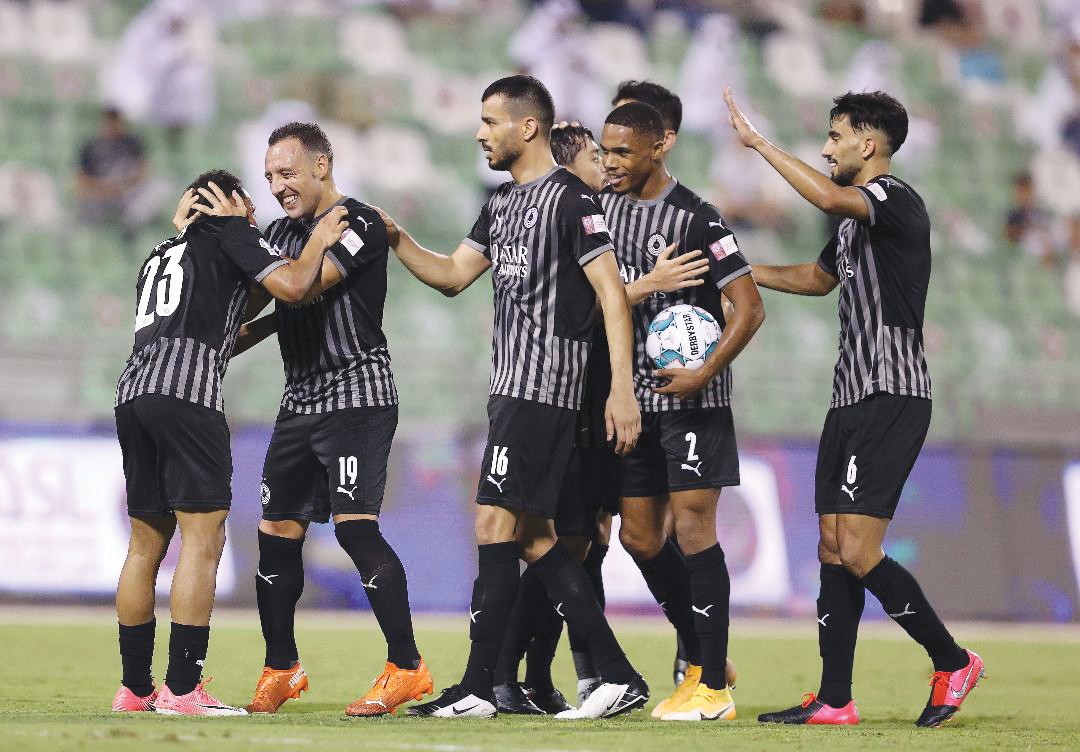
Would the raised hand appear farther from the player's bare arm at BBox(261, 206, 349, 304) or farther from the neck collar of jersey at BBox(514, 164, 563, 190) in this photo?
the player's bare arm at BBox(261, 206, 349, 304)

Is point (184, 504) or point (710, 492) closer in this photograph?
point (184, 504)

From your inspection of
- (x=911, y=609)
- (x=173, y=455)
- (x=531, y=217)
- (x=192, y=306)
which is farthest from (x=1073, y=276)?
(x=173, y=455)

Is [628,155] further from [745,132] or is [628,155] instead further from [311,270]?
[311,270]

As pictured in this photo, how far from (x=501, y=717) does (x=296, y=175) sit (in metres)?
2.19

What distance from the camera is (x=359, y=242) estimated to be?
544 centimetres

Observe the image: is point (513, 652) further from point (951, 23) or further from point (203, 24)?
point (951, 23)

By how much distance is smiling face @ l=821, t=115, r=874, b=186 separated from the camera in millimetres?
5691

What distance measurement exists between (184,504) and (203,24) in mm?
11364

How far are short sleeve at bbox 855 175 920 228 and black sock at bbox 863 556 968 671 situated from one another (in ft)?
4.22

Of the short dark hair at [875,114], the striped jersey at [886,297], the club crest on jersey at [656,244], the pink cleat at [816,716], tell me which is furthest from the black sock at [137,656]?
the short dark hair at [875,114]

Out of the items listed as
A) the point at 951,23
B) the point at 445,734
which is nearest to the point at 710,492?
the point at 445,734

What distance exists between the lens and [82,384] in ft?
35.1

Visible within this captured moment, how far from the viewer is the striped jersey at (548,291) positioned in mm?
5320

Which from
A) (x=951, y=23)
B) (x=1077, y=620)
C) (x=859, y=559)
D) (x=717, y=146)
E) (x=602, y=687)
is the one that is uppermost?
(x=951, y=23)
